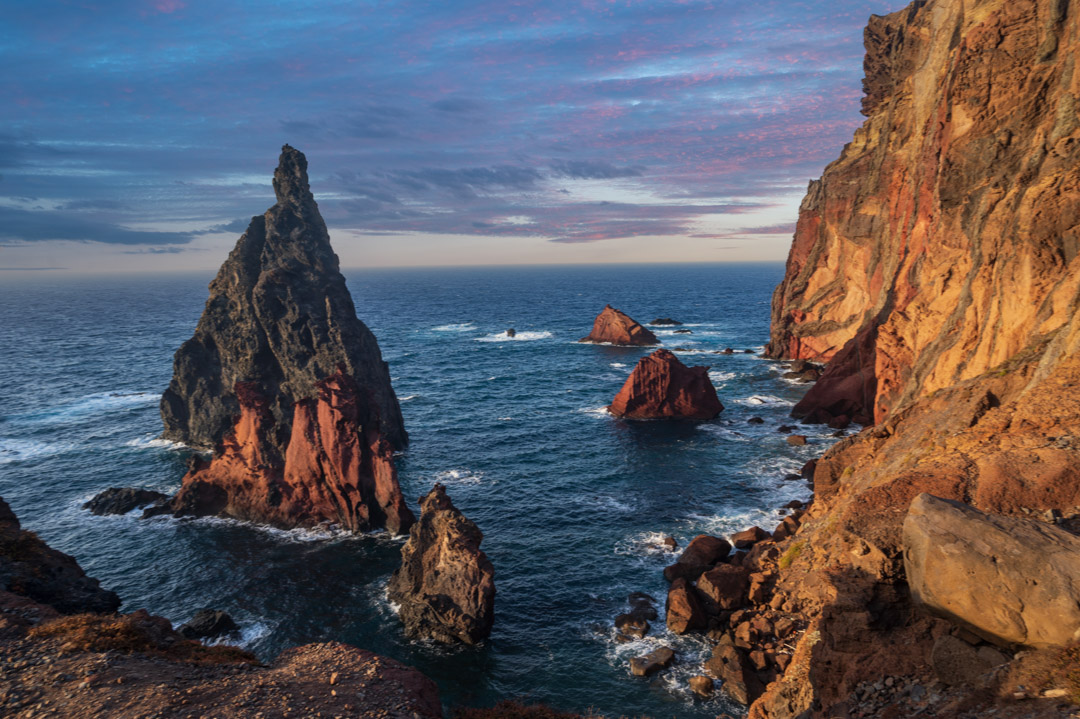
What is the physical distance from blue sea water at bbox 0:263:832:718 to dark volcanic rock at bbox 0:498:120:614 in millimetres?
11792

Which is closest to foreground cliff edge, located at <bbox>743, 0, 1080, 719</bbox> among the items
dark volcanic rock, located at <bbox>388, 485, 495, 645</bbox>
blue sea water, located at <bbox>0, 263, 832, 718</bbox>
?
blue sea water, located at <bbox>0, 263, 832, 718</bbox>

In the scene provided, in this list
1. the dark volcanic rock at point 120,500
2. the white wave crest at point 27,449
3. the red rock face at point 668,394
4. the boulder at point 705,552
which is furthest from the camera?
the red rock face at point 668,394

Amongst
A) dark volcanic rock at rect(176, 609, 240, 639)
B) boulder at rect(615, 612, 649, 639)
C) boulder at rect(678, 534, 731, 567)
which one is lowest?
dark volcanic rock at rect(176, 609, 240, 639)

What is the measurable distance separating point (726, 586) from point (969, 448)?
53.9 feet

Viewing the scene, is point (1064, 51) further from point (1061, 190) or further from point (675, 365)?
point (675, 365)

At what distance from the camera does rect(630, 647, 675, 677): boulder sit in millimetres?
29906

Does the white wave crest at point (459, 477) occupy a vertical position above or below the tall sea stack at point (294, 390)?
below

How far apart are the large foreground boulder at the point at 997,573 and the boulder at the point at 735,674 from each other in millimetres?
16654

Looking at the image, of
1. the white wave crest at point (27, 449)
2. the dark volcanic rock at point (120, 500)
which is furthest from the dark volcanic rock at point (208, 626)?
the white wave crest at point (27, 449)

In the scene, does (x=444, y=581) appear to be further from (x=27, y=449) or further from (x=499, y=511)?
(x=27, y=449)

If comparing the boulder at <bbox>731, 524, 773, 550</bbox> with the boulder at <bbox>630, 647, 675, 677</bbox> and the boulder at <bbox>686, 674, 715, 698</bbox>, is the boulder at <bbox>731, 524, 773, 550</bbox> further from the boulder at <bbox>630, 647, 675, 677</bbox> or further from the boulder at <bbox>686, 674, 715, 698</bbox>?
the boulder at <bbox>686, 674, 715, 698</bbox>

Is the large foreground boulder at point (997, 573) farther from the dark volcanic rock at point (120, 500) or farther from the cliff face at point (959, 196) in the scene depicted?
the dark volcanic rock at point (120, 500)

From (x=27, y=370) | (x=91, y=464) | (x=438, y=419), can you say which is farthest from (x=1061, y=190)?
(x=27, y=370)

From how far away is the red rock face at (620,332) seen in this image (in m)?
119
